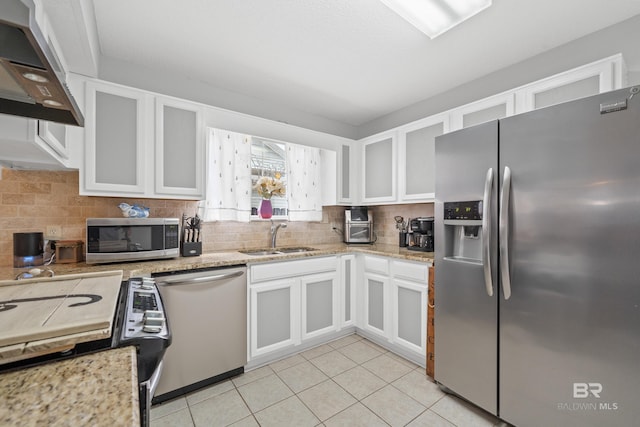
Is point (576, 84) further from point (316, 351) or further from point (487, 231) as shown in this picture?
point (316, 351)

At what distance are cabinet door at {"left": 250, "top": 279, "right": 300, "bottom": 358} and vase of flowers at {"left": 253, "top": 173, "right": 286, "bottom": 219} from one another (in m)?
0.77

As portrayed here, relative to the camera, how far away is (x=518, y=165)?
153 cm

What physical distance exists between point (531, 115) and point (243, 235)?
2.44 metres

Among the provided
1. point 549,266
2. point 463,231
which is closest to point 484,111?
point 463,231

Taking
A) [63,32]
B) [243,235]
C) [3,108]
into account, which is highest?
[63,32]

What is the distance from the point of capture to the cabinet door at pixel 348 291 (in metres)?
2.76

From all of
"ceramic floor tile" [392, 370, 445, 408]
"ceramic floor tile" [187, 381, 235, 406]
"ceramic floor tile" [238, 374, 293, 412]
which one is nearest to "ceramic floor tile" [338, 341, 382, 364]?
"ceramic floor tile" [392, 370, 445, 408]

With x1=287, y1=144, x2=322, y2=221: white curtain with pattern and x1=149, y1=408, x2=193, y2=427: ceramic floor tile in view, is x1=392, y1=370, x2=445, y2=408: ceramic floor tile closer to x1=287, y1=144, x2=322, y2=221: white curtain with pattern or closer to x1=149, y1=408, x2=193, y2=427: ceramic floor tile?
x1=149, y1=408, x2=193, y2=427: ceramic floor tile

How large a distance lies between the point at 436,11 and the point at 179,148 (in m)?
2.00

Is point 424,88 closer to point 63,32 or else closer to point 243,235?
point 243,235

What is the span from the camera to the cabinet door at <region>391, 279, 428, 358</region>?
7.27 feet

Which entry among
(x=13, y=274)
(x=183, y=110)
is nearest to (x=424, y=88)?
(x=183, y=110)

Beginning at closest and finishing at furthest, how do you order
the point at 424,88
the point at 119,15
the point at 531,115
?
1. the point at 531,115
2. the point at 119,15
3. the point at 424,88

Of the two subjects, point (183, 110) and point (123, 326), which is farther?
point (183, 110)
